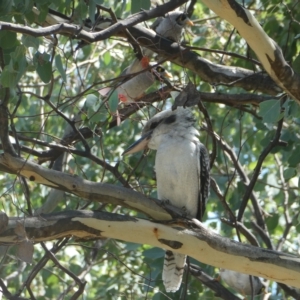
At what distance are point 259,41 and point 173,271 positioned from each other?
1.71m

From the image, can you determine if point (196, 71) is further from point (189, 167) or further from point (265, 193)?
point (265, 193)

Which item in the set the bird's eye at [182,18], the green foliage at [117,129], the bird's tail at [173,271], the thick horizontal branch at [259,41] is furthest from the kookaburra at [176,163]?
the bird's eye at [182,18]

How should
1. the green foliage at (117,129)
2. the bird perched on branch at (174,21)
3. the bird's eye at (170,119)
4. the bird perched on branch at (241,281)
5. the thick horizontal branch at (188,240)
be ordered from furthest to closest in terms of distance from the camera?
the bird perched on branch at (174,21) → the bird perched on branch at (241,281) → the bird's eye at (170,119) → the green foliage at (117,129) → the thick horizontal branch at (188,240)

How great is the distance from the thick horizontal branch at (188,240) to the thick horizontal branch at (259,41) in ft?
2.74

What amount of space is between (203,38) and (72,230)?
3.72m

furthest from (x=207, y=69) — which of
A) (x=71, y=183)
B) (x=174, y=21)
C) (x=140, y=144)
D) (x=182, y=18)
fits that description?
(x=182, y=18)

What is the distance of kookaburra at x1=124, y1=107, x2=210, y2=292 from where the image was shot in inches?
172

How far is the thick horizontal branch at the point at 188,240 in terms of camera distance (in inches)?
127

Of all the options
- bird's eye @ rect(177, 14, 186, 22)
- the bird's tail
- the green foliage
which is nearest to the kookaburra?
the bird's tail

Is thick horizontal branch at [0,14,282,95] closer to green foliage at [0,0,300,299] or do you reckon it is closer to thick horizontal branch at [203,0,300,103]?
green foliage at [0,0,300,299]

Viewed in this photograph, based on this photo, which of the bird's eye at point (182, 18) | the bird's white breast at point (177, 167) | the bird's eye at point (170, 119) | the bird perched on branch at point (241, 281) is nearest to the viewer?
the bird's white breast at point (177, 167)

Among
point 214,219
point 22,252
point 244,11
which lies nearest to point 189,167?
point 244,11

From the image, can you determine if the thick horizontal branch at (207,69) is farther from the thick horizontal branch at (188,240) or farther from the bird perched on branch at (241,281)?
the thick horizontal branch at (188,240)

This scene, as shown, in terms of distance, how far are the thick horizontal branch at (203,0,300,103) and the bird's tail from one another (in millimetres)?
1366
